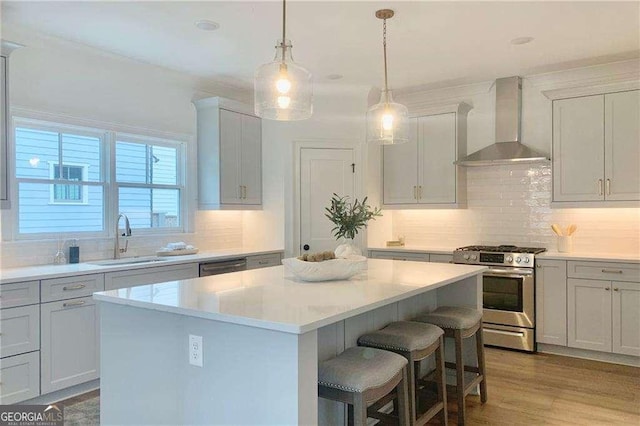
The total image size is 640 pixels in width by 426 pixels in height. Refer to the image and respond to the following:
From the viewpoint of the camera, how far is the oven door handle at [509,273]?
14.9 ft

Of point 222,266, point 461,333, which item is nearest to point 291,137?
point 222,266

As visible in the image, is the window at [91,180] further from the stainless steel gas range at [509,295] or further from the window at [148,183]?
the stainless steel gas range at [509,295]

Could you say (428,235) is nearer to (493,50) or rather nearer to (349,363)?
(493,50)

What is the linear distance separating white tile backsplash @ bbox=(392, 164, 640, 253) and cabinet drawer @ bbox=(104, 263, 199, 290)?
9.06 ft

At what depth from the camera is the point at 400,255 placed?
5324 mm

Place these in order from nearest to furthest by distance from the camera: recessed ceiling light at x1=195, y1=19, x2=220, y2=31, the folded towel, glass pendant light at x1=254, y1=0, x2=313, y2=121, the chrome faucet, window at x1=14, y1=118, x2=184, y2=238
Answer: glass pendant light at x1=254, y1=0, x2=313, y2=121 → recessed ceiling light at x1=195, y1=19, x2=220, y2=31 → window at x1=14, y1=118, x2=184, y2=238 → the chrome faucet → the folded towel

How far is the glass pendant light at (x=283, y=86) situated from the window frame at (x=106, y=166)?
2.08m

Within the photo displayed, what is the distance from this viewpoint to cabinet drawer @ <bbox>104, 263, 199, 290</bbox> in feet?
12.2

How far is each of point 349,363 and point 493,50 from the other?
323cm

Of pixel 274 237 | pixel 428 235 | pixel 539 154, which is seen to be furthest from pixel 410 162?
pixel 274 237

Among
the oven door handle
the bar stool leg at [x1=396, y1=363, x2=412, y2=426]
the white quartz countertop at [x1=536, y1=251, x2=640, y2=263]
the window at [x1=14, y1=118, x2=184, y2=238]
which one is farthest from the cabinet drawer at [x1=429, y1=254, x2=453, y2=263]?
the bar stool leg at [x1=396, y1=363, x2=412, y2=426]

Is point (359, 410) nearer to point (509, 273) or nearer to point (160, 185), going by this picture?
point (509, 273)

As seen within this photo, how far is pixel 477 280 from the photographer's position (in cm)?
354

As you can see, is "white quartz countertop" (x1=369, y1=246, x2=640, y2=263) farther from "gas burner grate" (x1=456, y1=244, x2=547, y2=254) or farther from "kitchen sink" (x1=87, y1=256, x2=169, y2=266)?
"kitchen sink" (x1=87, y1=256, x2=169, y2=266)
